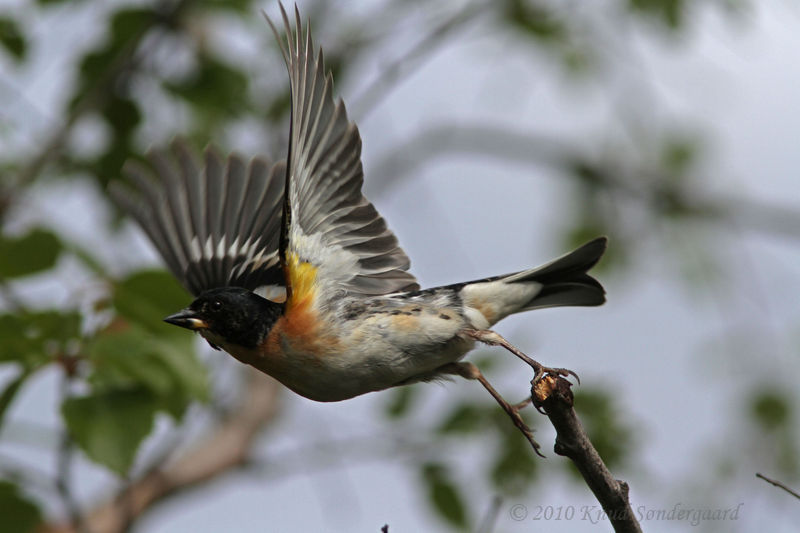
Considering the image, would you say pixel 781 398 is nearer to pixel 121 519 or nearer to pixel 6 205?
pixel 121 519

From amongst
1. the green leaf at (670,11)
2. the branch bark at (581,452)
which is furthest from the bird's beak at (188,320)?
the green leaf at (670,11)

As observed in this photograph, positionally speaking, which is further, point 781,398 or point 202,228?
point 781,398

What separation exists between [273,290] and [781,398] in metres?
4.01

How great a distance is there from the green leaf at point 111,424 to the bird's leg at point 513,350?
115cm

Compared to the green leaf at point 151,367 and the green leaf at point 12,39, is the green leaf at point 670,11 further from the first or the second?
the green leaf at point 151,367

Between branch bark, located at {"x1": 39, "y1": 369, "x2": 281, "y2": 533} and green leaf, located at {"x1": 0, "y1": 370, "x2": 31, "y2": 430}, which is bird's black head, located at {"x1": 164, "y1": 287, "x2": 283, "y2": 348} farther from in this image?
branch bark, located at {"x1": 39, "y1": 369, "x2": 281, "y2": 533}

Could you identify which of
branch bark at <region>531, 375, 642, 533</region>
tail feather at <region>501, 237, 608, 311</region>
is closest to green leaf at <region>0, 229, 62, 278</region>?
tail feather at <region>501, 237, 608, 311</region>

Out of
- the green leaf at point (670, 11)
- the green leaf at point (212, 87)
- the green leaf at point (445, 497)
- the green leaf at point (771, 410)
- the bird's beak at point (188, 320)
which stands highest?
the green leaf at point (670, 11)

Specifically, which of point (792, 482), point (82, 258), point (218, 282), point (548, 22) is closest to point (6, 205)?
point (82, 258)

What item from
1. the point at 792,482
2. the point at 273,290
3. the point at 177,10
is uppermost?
the point at 177,10

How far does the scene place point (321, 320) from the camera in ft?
10.5

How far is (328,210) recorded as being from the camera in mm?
3328

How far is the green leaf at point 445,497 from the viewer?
14.6ft

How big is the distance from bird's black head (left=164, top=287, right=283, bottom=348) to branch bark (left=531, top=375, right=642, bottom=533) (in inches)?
43.3
